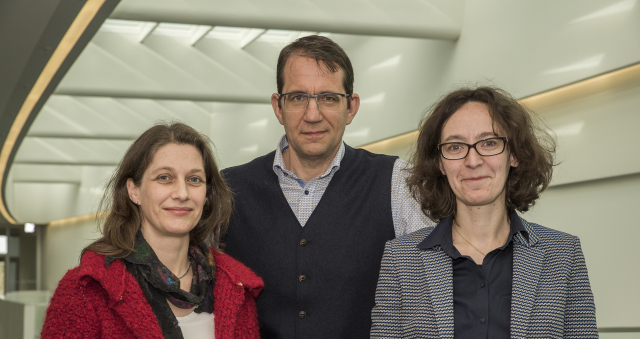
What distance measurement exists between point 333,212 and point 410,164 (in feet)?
1.19

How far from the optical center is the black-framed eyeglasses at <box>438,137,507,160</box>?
2.09 m

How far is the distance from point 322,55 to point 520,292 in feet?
3.85

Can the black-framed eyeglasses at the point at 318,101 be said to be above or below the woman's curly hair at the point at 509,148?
above

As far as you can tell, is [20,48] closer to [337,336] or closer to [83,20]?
[83,20]

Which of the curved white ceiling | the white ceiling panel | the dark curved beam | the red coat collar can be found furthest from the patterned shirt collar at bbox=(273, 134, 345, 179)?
the white ceiling panel

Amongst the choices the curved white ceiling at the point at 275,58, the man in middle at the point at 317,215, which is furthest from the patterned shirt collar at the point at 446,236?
the curved white ceiling at the point at 275,58

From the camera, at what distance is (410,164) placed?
2582 millimetres

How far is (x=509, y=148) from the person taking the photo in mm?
2135

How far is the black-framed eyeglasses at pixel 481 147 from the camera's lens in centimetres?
209

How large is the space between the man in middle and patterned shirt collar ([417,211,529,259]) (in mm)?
383

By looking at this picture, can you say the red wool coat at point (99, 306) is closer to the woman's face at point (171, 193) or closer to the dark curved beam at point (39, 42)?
the woman's face at point (171, 193)

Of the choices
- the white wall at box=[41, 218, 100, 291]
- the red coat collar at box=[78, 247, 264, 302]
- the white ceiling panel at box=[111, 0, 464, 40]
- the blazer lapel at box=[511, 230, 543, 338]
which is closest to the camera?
the blazer lapel at box=[511, 230, 543, 338]

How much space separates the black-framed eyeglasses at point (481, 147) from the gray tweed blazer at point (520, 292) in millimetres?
265

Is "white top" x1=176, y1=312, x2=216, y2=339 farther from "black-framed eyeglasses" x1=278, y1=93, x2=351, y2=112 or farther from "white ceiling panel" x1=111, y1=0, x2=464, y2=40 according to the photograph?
"white ceiling panel" x1=111, y1=0, x2=464, y2=40
